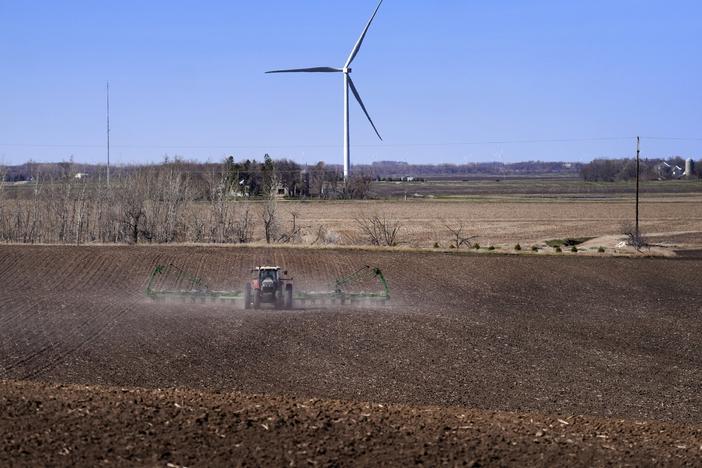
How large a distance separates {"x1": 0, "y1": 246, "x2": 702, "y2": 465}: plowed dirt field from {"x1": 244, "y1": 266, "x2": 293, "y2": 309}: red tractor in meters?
0.47

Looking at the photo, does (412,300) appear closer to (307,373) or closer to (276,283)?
(276,283)

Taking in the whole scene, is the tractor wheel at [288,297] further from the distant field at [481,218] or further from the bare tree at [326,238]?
the bare tree at [326,238]

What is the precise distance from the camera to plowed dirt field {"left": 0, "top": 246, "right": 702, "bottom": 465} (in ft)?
39.6

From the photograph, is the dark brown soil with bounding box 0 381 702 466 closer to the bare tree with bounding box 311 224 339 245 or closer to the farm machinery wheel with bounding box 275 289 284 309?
the farm machinery wheel with bounding box 275 289 284 309

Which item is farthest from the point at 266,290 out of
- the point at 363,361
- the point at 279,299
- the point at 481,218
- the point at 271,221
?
the point at 481,218

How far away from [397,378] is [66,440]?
35.2 feet

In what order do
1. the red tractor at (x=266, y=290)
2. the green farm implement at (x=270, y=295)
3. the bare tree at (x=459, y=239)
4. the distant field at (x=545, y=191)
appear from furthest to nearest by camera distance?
the distant field at (x=545, y=191), the bare tree at (x=459, y=239), the green farm implement at (x=270, y=295), the red tractor at (x=266, y=290)

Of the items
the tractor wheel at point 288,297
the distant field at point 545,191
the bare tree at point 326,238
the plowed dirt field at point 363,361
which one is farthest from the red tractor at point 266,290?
the distant field at point 545,191

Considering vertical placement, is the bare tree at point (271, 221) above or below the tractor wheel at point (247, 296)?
above

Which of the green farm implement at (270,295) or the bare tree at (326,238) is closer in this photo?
the green farm implement at (270,295)

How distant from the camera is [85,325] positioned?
28.3m

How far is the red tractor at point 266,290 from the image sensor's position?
1203 inches

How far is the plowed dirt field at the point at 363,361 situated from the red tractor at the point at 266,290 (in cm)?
47

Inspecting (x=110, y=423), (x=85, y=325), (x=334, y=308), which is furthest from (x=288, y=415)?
(x=334, y=308)
